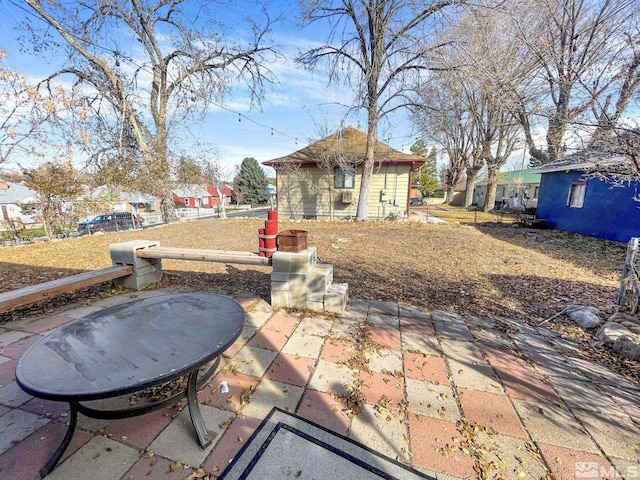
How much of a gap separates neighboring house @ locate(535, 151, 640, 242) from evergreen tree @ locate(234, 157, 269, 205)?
30654mm

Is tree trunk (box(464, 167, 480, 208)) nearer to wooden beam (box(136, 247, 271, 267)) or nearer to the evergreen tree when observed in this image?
wooden beam (box(136, 247, 271, 267))

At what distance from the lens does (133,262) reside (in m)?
3.54

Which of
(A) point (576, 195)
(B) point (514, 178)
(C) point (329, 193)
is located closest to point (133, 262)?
(C) point (329, 193)

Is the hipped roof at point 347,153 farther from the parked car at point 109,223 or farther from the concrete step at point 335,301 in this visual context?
the concrete step at point 335,301

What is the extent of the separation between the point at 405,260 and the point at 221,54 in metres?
12.2

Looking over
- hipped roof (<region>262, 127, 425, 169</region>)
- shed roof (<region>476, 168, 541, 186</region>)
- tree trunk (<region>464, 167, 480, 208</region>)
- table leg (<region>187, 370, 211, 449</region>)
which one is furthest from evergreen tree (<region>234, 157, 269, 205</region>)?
table leg (<region>187, 370, 211, 449</region>)

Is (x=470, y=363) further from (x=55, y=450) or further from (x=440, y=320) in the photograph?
(x=55, y=450)

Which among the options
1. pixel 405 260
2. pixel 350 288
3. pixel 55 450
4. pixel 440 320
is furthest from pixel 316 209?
pixel 55 450

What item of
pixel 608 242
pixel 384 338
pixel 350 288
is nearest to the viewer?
pixel 384 338

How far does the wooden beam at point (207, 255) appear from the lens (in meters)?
3.19

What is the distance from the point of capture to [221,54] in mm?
11469

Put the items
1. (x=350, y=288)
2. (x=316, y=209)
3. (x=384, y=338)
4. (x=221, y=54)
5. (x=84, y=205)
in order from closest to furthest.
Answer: (x=384, y=338), (x=350, y=288), (x=84, y=205), (x=221, y=54), (x=316, y=209)

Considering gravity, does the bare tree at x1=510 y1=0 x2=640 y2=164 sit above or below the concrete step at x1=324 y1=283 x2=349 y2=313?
above

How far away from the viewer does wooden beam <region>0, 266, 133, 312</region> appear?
94.8 inches
